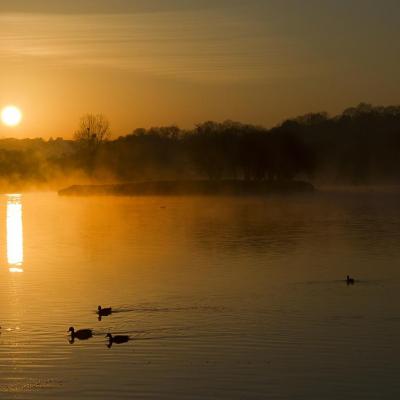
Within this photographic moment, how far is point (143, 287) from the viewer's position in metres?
30.1

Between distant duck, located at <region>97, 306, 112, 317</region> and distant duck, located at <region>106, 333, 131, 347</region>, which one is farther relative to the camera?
distant duck, located at <region>97, 306, 112, 317</region>

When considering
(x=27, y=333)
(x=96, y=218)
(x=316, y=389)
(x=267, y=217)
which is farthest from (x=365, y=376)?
(x=96, y=218)

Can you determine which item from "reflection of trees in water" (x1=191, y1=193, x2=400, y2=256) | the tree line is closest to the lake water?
"reflection of trees in water" (x1=191, y1=193, x2=400, y2=256)

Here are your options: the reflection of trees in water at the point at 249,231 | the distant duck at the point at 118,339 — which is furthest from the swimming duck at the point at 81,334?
the reflection of trees in water at the point at 249,231

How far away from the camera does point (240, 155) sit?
117875 mm

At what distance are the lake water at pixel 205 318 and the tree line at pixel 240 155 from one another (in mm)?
67572

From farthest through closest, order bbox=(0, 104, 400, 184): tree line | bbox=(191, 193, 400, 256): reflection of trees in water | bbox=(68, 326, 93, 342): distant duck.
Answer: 1. bbox=(0, 104, 400, 184): tree line
2. bbox=(191, 193, 400, 256): reflection of trees in water
3. bbox=(68, 326, 93, 342): distant duck

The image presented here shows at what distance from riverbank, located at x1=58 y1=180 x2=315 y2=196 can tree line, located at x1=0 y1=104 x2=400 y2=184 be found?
1.71 metres

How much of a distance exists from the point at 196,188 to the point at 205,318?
336 ft

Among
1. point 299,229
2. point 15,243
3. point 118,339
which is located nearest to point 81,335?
point 118,339

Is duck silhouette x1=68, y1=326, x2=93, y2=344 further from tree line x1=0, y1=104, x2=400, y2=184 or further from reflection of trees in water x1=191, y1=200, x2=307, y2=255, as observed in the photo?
tree line x1=0, y1=104, x2=400, y2=184

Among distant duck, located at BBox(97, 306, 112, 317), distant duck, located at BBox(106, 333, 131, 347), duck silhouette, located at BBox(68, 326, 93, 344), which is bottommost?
distant duck, located at BBox(106, 333, 131, 347)

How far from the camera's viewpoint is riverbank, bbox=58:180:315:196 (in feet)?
399

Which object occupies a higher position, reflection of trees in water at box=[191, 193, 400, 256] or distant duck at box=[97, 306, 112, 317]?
reflection of trees in water at box=[191, 193, 400, 256]
